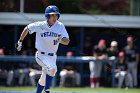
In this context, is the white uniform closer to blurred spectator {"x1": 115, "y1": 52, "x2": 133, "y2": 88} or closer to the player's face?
the player's face

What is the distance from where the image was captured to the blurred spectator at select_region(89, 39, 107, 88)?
13.9 m

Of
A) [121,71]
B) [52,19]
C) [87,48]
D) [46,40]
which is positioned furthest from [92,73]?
[52,19]

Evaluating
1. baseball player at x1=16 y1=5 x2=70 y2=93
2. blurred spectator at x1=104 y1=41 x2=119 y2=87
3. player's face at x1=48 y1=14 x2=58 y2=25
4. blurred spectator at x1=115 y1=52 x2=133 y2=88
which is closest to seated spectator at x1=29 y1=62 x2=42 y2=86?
blurred spectator at x1=104 y1=41 x2=119 y2=87

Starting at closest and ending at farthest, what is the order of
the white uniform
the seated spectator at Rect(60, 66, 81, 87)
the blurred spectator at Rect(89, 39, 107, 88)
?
the white uniform
the seated spectator at Rect(60, 66, 81, 87)
the blurred spectator at Rect(89, 39, 107, 88)

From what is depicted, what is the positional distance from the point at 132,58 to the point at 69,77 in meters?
1.86

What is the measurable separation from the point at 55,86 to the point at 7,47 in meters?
1.95

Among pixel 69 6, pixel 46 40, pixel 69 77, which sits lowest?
pixel 69 77

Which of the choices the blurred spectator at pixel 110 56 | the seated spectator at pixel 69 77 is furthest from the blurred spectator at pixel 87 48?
the seated spectator at pixel 69 77

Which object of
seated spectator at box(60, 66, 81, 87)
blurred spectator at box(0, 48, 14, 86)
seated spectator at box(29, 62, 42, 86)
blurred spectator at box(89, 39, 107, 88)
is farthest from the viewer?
blurred spectator at box(89, 39, 107, 88)

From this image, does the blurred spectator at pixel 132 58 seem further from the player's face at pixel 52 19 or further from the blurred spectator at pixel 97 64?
the player's face at pixel 52 19

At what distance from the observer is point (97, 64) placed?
1415cm

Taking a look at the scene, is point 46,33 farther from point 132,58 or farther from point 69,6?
point 69,6

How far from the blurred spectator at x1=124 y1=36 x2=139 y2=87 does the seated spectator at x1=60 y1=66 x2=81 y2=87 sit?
57.2 inches

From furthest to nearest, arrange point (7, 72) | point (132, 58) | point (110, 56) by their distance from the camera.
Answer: point (132, 58) → point (110, 56) → point (7, 72)
